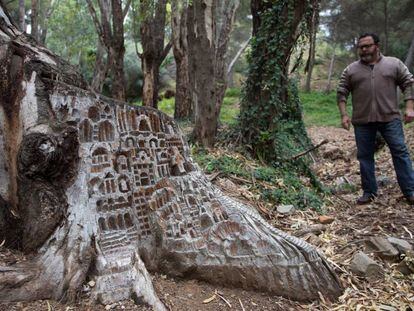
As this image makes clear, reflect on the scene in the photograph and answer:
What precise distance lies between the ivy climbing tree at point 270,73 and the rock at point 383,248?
2493 mm

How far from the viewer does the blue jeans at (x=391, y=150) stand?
4.41 meters

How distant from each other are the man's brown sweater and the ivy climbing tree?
4.50 feet

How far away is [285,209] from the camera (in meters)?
4.09

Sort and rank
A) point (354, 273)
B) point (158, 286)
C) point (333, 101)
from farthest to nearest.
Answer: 1. point (333, 101)
2. point (354, 273)
3. point (158, 286)

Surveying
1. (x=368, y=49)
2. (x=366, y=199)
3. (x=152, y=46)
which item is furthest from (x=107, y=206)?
(x=152, y=46)

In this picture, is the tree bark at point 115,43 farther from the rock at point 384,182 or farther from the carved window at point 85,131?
the carved window at point 85,131

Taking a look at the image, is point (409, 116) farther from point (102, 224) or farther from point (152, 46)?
point (152, 46)

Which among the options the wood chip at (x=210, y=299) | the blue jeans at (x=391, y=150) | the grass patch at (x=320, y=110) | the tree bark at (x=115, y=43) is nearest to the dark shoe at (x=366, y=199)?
the blue jeans at (x=391, y=150)

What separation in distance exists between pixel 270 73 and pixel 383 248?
128 inches

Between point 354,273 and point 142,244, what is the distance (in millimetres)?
1617

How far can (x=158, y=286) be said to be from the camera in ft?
7.84

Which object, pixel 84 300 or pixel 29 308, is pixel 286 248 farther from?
pixel 29 308

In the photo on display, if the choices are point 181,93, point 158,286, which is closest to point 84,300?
point 158,286

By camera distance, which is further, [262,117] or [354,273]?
[262,117]
